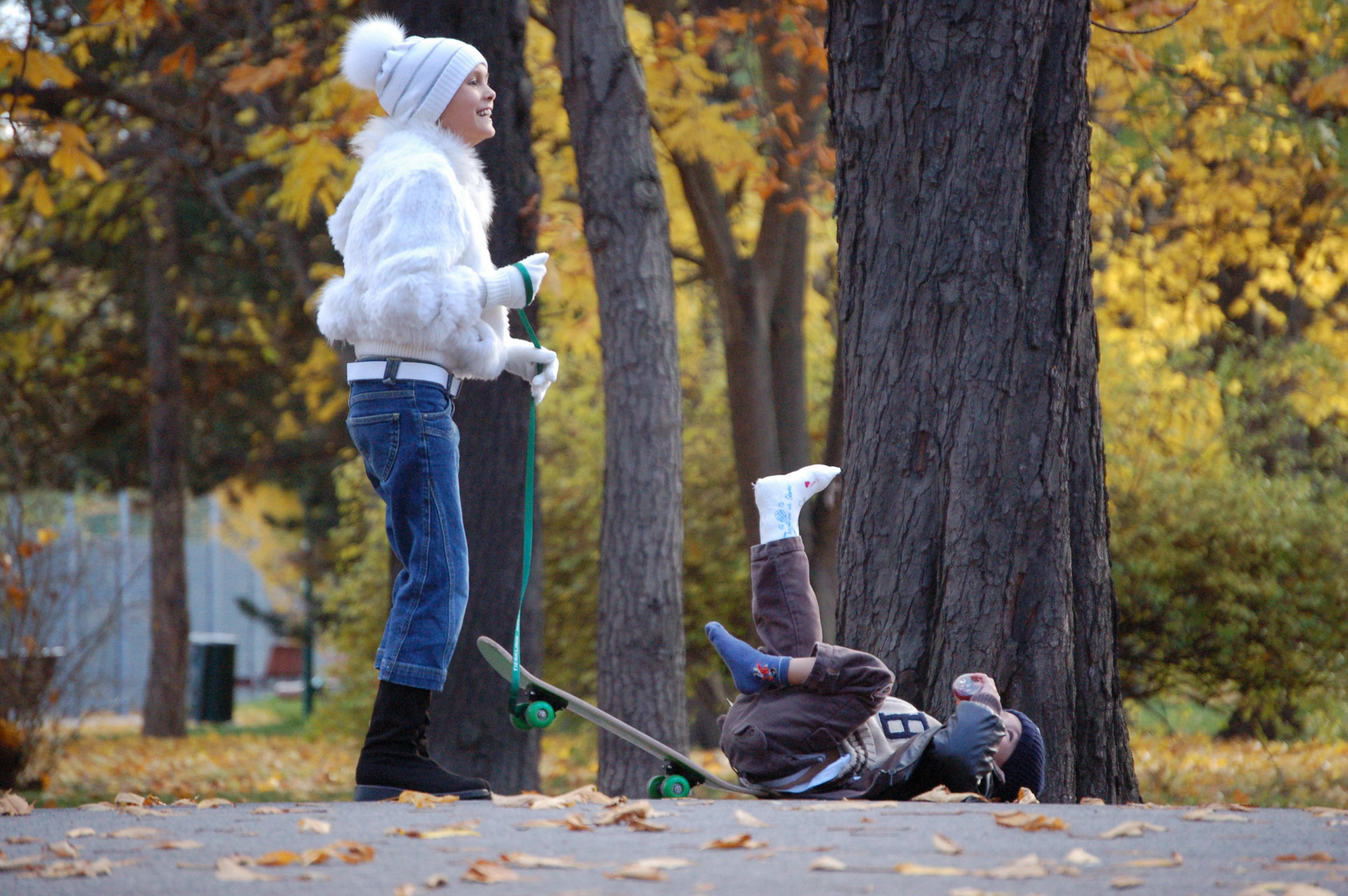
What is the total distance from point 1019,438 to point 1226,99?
21.9ft

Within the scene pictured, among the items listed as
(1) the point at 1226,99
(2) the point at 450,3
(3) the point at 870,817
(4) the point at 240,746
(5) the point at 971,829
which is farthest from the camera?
(4) the point at 240,746

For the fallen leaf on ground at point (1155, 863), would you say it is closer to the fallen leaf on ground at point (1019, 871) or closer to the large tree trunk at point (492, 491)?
the fallen leaf on ground at point (1019, 871)

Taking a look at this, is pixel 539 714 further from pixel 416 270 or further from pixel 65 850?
pixel 65 850

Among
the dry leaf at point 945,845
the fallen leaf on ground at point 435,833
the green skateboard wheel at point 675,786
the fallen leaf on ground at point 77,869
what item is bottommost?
the green skateboard wheel at point 675,786

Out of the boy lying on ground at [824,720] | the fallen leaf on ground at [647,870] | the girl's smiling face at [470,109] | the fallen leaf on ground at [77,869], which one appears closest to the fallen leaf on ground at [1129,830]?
the boy lying on ground at [824,720]

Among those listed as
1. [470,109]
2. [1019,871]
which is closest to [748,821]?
[1019,871]

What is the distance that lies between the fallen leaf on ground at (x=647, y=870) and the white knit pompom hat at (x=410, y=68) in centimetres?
224

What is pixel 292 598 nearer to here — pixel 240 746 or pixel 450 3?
pixel 240 746

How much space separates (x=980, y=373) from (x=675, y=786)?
1509 mm

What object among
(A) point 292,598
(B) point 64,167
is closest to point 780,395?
(B) point 64,167

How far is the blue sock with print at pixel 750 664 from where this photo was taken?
370 centimetres

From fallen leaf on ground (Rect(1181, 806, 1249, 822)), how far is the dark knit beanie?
0.48 m

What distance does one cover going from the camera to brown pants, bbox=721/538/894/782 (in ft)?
11.9

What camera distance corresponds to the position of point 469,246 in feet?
12.5
